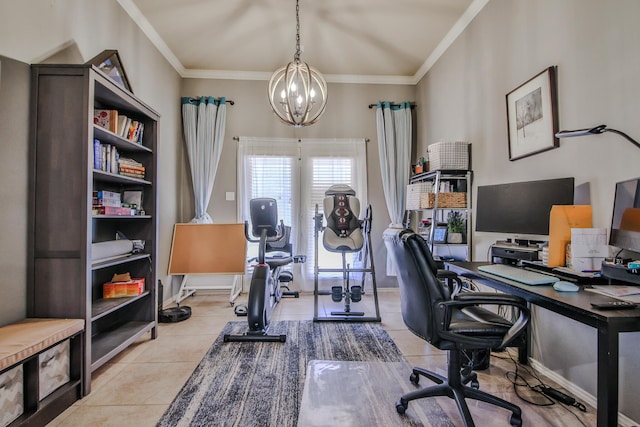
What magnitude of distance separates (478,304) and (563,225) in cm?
79

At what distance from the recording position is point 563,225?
1.70 m

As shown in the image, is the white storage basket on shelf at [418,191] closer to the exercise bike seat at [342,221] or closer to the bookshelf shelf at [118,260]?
the exercise bike seat at [342,221]

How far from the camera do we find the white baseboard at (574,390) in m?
1.55

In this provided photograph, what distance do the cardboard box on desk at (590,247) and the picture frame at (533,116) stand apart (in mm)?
697

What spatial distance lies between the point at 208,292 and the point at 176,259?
0.74 metres

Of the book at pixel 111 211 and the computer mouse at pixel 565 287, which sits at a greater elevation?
the book at pixel 111 211

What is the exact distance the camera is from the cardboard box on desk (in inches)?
62.8

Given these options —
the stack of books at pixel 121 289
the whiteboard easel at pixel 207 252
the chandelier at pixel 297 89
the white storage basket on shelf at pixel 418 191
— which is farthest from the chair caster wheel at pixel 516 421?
the whiteboard easel at pixel 207 252

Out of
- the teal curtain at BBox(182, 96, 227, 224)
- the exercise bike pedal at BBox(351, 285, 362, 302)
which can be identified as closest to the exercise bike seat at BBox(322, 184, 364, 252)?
the exercise bike pedal at BBox(351, 285, 362, 302)

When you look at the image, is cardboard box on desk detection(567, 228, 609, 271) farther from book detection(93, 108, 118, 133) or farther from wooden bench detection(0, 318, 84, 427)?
book detection(93, 108, 118, 133)

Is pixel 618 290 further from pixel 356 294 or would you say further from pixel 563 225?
pixel 356 294

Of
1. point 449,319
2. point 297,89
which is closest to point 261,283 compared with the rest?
point 449,319

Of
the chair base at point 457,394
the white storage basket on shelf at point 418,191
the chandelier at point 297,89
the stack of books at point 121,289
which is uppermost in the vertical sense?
the chandelier at point 297,89

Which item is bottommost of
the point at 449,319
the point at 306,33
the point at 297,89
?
the point at 449,319
